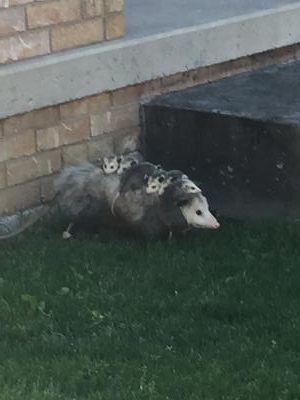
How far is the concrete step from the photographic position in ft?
23.7

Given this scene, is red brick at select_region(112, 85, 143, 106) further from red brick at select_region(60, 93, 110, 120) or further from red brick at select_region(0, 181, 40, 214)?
red brick at select_region(0, 181, 40, 214)

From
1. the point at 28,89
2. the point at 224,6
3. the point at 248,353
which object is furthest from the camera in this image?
the point at 224,6

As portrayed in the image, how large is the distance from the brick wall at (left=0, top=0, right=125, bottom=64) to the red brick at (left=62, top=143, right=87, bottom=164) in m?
0.55

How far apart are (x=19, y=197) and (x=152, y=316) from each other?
1.58 m

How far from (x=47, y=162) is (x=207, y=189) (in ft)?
2.92

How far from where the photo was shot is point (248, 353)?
5.54m

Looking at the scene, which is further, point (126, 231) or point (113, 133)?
point (113, 133)

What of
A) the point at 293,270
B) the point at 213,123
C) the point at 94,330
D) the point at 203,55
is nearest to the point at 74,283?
the point at 94,330

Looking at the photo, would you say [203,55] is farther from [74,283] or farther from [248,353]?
[248,353]


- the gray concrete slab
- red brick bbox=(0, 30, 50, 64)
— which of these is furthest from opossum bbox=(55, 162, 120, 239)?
the gray concrete slab

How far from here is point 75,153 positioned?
754 centimetres

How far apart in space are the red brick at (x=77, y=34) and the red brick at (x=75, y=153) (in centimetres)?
55

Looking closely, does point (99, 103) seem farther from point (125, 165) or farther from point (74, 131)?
point (125, 165)

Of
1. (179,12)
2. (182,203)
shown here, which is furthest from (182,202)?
(179,12)
